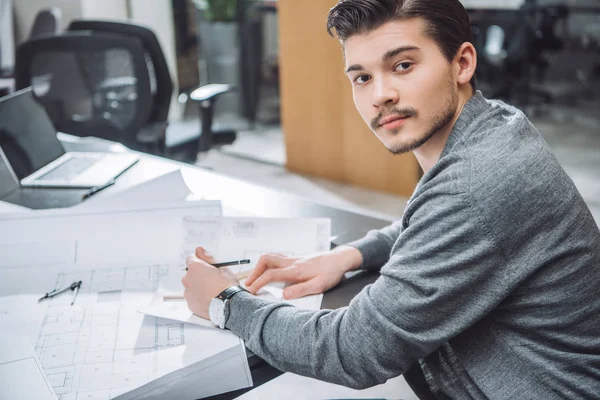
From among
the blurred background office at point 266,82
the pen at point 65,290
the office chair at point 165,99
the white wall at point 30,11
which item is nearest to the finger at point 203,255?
the pen at point 65,290

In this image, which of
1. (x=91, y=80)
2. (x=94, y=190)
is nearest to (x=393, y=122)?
(x=94, y=190)

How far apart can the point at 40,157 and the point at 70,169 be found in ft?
0.29

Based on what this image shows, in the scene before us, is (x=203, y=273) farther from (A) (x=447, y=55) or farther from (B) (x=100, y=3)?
(B) (x=100, y=3)

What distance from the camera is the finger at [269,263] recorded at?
3.70ft

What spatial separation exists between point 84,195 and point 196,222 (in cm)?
49

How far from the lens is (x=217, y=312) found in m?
0.99

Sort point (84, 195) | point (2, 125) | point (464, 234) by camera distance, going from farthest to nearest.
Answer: point (2, 125)
point (84, 195)
point (464, 234)

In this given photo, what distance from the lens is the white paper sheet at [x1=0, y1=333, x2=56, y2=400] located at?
2.66 feet

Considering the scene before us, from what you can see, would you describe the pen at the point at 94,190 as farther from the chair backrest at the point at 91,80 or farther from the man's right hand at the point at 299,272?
the chair backrest at the point at 91,80

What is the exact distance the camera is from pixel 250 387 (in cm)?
93

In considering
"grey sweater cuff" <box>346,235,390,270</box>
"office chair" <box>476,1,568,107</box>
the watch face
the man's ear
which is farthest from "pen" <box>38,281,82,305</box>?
"office chair" <box>476,1,568,107</box>

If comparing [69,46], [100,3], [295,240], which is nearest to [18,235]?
[295,240]

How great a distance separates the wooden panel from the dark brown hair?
259 centimetres

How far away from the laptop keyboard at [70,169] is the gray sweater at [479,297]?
967 millimetres
